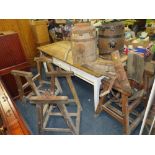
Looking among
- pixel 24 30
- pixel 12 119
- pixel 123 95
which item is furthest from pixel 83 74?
pixel 24 30

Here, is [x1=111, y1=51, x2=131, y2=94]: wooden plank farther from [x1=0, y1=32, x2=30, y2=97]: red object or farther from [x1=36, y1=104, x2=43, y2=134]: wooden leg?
[x1=0, y1=32, x2=30, y2=97]: red object

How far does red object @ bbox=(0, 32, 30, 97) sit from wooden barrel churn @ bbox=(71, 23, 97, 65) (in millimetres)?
1119

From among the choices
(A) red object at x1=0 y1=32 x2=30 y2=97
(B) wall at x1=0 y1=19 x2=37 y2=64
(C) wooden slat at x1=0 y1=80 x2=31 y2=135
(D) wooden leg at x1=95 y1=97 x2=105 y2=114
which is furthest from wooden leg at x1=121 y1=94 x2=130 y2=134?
(B) wall at x1=0 y1=19 x2=37 y2=64

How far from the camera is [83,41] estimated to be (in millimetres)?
1639

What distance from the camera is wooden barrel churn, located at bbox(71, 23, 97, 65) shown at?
1623mm

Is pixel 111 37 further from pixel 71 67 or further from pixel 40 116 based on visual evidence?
pixel 40 116

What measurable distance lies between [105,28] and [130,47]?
49cm

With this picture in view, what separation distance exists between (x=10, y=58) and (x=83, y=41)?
1.33 meters

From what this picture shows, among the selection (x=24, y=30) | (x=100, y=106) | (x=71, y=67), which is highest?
(x=24, y=30)

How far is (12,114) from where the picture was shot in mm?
1209

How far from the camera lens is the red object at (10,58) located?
Answer: 227 centimetres
